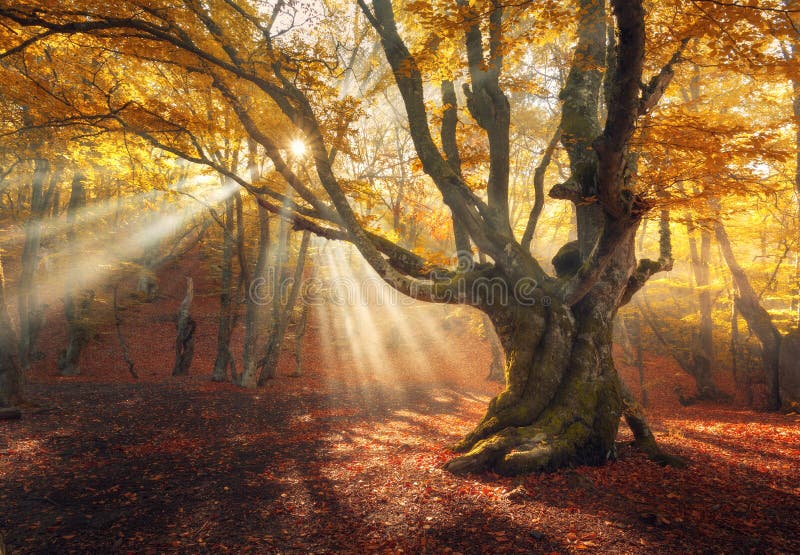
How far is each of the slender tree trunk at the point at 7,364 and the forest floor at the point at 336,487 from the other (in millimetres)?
431

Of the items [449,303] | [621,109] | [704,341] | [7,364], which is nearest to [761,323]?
[704,341]

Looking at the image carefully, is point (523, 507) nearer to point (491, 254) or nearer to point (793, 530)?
point (793, 530)

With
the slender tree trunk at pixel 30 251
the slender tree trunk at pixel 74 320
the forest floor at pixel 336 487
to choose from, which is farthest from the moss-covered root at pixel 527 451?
the slender tree trunk at pixel 74 320

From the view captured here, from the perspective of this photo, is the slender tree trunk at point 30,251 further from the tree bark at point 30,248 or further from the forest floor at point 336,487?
the forest floor at point 336,487

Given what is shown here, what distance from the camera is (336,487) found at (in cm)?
492

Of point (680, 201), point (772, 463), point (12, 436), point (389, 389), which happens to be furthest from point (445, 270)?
point (389, 389)

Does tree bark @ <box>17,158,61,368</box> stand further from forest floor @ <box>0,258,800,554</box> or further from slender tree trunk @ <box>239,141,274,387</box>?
slender tree trunk @ <box>239,141,274,387</box>

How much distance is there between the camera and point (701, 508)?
12.9 feet

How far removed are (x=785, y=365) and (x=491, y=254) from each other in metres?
10.8

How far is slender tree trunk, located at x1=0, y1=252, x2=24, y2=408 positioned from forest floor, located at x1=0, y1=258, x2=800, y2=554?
1.41ft

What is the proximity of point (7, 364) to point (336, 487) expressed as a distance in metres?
7.21

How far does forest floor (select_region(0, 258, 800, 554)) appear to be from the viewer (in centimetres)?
349

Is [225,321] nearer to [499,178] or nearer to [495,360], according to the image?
[499,178]

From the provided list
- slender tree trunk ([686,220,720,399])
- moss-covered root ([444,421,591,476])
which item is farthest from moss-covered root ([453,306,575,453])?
slender tree trunk ([686,220,720,399])
